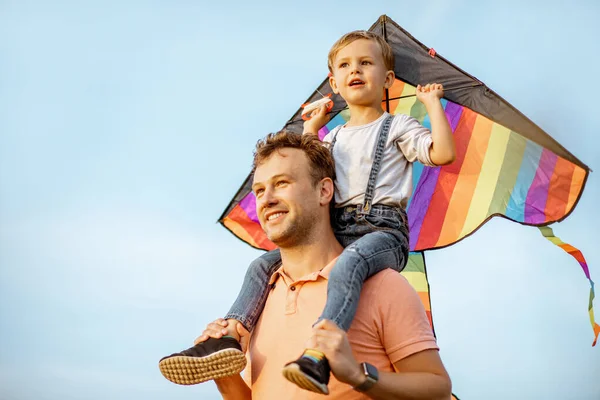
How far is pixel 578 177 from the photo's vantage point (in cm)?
432

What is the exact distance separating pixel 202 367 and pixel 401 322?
0.86 metres

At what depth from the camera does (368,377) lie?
2.49 m

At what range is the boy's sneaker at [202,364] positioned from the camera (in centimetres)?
282

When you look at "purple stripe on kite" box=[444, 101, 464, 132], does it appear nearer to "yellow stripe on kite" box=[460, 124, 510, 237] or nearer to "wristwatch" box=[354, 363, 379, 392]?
"yellow stripe on kite" box=[460, 124, 510, 237]

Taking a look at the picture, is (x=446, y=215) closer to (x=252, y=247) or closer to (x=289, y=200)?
(x=252, y=247)

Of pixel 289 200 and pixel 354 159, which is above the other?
pixel 354 159

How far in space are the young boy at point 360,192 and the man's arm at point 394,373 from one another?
18 cm

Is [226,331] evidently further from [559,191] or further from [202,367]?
[559,191]

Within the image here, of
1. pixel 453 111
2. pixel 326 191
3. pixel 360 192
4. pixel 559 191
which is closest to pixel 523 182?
pixel 559 191

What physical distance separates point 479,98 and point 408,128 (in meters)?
1.42

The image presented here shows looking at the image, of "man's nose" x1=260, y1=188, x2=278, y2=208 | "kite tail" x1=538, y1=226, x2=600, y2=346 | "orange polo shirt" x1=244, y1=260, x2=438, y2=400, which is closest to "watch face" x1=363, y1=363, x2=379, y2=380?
"orange polo shirt" x1=244, y1=260, x2=438, y2=400

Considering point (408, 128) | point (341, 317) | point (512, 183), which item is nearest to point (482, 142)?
point (512, 183)

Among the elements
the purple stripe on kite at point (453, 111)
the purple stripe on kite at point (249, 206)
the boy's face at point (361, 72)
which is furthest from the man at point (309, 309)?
the purple stripe on kite at point (249, 206)

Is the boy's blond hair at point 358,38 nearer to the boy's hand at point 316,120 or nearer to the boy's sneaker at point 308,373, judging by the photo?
the boy's hand at point 316,120
